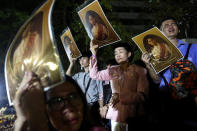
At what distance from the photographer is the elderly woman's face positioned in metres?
1.81

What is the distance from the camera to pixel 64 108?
1.85 metres

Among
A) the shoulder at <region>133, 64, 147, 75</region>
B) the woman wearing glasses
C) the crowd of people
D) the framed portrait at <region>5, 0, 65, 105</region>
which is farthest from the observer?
the shoulder at <region>133, 64, 147, 75</region>

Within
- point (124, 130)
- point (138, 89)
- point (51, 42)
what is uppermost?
point (51, 42)

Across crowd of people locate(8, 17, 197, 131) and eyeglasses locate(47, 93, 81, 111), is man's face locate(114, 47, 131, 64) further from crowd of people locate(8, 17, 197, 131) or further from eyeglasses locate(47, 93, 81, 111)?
eyeglasses locate(47, 93, 81, 111)

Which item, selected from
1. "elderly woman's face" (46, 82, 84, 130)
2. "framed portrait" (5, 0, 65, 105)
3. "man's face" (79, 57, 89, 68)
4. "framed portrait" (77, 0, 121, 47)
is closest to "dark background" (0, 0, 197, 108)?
"man's face" (79, 57, 89, 68)

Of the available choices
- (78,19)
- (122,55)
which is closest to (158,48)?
(122,55)

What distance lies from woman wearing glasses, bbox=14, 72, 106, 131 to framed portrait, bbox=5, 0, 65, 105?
11 centimetres

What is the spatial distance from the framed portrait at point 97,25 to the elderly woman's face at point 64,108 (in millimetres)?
1209

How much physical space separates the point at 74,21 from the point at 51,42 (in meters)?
2.61

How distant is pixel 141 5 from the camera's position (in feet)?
17.3

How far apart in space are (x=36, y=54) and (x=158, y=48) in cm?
175

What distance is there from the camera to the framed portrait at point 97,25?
2.78m

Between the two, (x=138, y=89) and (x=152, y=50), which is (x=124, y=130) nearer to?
(x=138, y=89)

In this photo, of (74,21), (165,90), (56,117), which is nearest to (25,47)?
(56,117)
